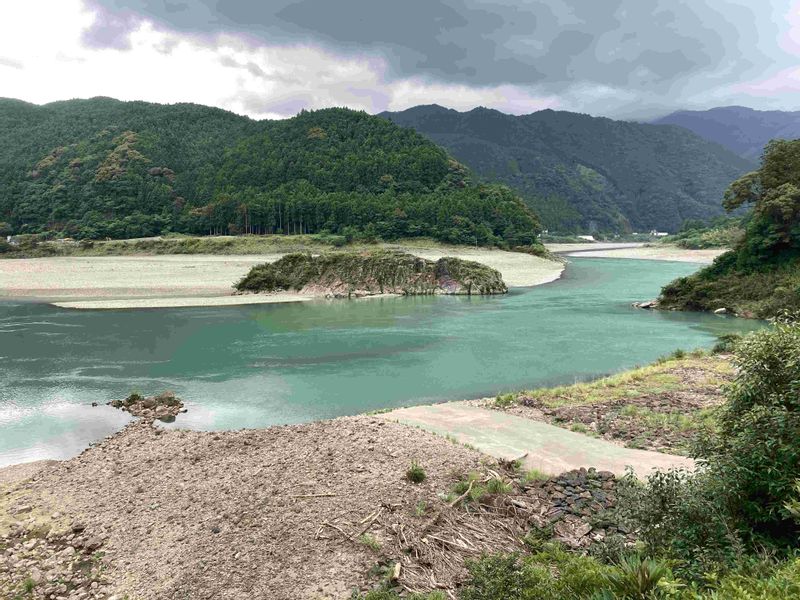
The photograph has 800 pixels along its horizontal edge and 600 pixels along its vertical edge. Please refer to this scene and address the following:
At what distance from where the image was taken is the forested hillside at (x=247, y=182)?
12044 centimetres

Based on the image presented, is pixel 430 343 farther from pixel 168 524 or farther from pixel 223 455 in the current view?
pixel 168 524

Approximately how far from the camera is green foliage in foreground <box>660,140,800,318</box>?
1688 inches

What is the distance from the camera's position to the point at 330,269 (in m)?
63.1

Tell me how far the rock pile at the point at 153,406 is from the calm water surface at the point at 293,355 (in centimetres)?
56

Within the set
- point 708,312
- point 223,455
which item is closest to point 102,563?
point 223,455

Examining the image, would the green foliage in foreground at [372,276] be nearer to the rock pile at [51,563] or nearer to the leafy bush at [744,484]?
the rock pile at [51,563]

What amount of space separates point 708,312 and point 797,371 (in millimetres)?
44135

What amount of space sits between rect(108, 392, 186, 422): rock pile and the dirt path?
28.1 ft

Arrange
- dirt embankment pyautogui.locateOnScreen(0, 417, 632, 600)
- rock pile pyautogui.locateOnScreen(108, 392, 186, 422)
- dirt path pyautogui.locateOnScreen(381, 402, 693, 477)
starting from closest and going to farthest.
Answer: dirt embankment pyautogui.locateOnScreen(0, 417, 632, 600) → dirt path pyautogui.locateOnScreen(381, 402, 693, 477) → rock pile pyautogui.locateOnScreen(108, 392, 186, 422)

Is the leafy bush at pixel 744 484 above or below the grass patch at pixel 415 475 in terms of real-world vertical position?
above

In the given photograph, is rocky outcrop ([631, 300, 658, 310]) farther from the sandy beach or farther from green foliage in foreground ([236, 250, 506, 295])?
the sandy beach

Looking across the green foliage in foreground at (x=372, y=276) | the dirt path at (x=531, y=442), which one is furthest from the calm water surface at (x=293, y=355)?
the green foliage in foreground at (x=372, y=276)

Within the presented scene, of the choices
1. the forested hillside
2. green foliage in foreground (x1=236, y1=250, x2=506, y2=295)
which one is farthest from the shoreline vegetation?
the forested hillside

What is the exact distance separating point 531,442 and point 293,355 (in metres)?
19.6
